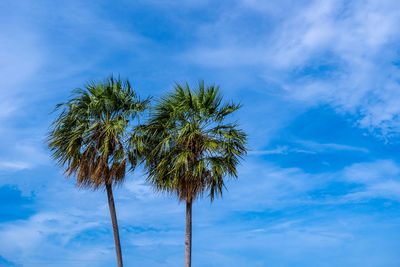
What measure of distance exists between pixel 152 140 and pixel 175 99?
241 centimetres

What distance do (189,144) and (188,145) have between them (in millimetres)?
115

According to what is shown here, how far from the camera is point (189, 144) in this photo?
2330cm

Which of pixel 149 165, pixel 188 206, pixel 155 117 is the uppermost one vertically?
pixel 155 117

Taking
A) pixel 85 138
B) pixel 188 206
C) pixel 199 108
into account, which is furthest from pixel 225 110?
pixel 85 138

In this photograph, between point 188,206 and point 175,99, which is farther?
point 175,99

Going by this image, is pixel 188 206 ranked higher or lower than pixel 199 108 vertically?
lower

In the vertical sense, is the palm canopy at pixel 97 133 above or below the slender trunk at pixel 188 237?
above

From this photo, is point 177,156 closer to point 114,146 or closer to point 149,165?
point 149,165

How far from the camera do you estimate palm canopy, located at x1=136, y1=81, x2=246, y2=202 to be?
891 inches

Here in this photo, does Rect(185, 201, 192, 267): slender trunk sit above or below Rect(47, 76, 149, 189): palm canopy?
below

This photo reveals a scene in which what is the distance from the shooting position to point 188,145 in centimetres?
2320

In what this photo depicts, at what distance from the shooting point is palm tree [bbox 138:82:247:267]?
22.6 metres

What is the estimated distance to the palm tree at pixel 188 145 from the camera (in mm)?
22594

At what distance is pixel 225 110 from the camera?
79.7 feet
